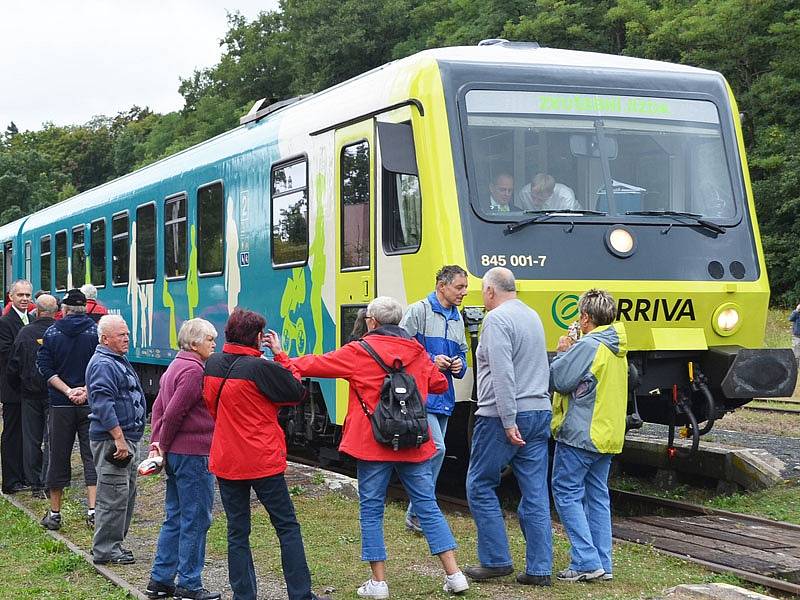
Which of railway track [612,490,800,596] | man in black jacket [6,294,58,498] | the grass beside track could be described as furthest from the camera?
man in black jacket [6,294,58,498]

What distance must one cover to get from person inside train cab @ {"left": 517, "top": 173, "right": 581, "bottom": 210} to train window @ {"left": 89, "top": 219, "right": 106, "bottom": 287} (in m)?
10.1

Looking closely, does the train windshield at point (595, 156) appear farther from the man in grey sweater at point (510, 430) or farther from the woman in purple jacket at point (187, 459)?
the woman in purple jacket at point (187, 459)

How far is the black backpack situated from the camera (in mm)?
6555

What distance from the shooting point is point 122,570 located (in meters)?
7.72

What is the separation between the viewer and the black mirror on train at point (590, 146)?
963cm

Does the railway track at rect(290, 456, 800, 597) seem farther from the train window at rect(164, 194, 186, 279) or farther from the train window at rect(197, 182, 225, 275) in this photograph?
the train window at rect(164, 194, 186, 279)

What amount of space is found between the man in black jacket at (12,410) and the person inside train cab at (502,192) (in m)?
4.58

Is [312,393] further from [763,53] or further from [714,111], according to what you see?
[763,53]

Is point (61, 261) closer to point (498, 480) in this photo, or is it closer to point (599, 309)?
point (498, 480)

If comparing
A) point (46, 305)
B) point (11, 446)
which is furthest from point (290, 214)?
point (11, 446)

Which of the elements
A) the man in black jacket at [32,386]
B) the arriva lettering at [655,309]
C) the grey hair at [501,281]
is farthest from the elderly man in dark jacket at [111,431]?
the arriva lettering at [655,309]

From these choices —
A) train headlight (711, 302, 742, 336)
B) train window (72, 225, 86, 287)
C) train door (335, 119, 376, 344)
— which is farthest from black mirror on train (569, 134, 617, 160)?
train window (72, 225, 86, 287)

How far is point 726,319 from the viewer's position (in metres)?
9.69

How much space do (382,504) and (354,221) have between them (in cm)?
399
